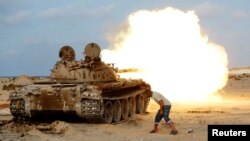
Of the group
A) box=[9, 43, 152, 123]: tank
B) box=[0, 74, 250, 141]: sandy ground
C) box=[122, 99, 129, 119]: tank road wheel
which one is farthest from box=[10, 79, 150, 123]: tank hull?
box=[0, 74, 250, 141]: sandy ground

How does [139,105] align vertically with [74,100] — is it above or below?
below

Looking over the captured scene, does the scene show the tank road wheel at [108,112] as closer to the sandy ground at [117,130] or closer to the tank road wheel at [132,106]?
the sandy ground at [117,130]

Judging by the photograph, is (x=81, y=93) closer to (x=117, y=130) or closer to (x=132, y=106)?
(x=117, y=130)

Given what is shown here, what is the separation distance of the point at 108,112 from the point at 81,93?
1.83 metres

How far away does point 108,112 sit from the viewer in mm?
21531

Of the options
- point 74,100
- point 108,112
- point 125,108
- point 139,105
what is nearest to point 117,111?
point 108,112

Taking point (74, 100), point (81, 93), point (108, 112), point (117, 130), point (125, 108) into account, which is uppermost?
point (81, 93)

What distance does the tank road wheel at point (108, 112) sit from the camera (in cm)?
2105

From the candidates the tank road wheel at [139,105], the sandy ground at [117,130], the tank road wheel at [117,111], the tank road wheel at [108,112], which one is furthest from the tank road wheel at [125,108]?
the tank road wheel at [139,105]

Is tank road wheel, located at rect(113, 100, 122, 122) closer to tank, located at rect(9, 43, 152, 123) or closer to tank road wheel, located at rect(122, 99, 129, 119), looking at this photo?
tank, located at rect(9, 43, 152, 123)

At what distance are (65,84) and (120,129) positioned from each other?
124 inches

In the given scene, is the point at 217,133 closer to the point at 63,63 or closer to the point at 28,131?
the point at 28,131

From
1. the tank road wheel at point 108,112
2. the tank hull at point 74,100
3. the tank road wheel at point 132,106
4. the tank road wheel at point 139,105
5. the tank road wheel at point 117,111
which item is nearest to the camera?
the tank hull at point 74,100

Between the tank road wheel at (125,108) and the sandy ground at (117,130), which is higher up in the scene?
the tank road wheel at (125,108)
